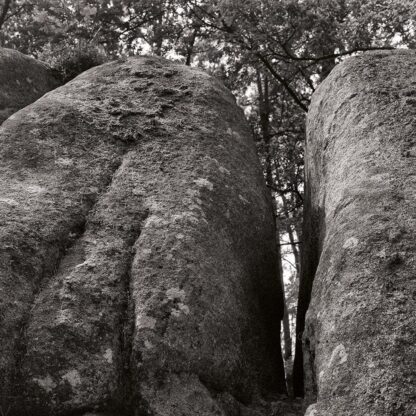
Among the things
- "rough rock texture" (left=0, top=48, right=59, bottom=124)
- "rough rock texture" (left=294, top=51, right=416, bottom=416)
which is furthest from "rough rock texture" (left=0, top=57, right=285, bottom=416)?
"rough rock texture" (left=0, top=48, right=59, bottom=124)

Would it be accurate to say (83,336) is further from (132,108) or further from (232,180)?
(132,108)

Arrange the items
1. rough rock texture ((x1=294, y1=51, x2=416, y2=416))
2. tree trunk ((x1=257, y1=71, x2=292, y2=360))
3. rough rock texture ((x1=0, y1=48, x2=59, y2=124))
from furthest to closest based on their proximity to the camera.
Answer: tree trunk ((x1=257, y1=71, x2=292, y2=360))
rough rock texture ((x1=0, y1=48, x2=59, y2=124))
rough rock texture ((x1=294, y1=51, x2=416, y2=416))

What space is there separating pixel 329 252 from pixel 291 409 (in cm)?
146

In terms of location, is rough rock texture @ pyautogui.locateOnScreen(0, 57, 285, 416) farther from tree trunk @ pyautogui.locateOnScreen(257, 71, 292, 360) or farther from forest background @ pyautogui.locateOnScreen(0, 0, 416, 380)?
tree trunk @ pyautogui.locateOnScreen(257, 71, 292, 360)

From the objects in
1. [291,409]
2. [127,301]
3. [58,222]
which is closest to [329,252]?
[291,409]

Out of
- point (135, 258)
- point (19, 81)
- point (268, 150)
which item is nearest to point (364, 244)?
point (135, 258)

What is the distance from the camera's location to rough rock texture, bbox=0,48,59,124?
10234mm

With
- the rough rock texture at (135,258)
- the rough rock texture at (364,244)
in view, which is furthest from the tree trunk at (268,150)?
the rough rock texture at (364,244)

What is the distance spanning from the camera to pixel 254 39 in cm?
1300

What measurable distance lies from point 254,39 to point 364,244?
9.54 m

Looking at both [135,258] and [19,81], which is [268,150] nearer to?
[19,81]

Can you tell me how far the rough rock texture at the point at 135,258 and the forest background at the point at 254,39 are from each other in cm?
412

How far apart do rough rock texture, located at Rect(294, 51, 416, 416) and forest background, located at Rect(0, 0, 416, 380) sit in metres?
4.60

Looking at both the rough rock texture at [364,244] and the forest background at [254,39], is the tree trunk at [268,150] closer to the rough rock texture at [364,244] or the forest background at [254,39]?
the forest background at [254,39]
